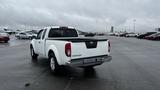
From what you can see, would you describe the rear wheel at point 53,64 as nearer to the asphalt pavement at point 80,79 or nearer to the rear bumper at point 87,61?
the asphalt pavement at point 80,79

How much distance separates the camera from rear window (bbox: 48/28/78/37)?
10.0 meters

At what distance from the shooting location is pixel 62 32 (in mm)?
10445

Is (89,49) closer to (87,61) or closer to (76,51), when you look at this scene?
(87,61)

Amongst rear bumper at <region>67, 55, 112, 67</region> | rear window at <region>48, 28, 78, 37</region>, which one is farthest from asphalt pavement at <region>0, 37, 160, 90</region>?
rear window at <region>48, 28, 78, 37</region>

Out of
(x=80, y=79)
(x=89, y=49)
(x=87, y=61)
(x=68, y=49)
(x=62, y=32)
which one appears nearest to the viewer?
(x=68, y=49)

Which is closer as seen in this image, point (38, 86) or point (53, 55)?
point (38, 86)

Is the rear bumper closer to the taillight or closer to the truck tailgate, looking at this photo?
the truck tailgate

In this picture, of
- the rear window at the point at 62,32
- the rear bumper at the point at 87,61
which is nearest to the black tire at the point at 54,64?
the rear bumper at the point at 87,61

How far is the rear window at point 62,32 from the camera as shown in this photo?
10.0 metres

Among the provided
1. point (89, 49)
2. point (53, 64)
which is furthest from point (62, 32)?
point (89, 49)

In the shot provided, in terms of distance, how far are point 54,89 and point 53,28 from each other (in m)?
4.42

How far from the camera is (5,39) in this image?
32250mm

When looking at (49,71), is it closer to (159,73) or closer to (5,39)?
(159,73)

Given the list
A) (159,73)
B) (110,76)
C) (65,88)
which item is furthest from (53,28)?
(159,73)
